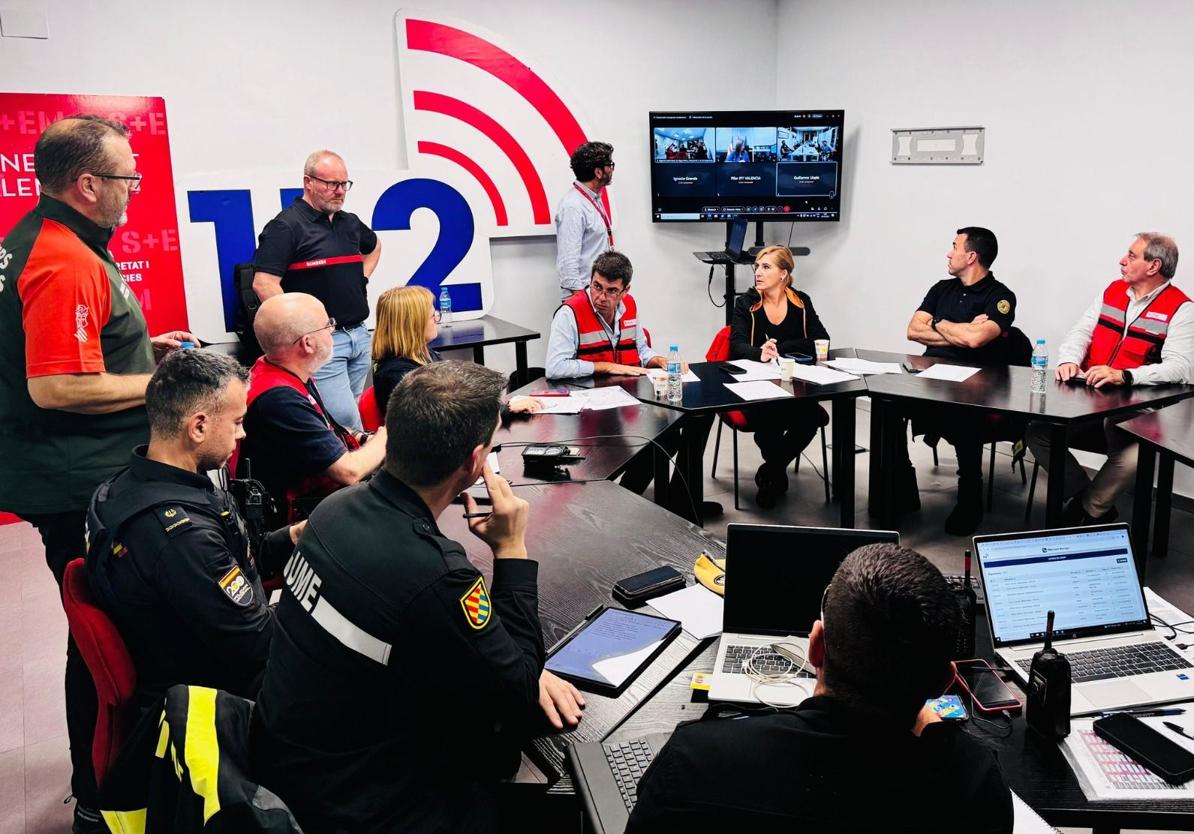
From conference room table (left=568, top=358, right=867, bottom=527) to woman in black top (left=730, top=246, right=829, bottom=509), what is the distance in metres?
0.18

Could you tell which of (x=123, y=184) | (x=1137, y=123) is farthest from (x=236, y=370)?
(x=1137, y=123)

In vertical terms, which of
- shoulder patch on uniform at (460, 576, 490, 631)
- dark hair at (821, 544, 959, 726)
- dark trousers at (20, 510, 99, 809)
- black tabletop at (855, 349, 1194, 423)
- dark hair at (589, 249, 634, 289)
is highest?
dark hair at (589, 249, 634, 289)

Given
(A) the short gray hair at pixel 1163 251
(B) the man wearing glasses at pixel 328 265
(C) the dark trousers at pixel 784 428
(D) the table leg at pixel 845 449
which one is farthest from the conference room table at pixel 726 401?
(A) the short gray hair at pixel 1163 251

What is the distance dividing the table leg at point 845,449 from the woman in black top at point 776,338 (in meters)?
0.21

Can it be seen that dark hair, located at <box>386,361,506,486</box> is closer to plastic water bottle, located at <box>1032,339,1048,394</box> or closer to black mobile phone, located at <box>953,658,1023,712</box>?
black mobile phone, located at <box>953,658,1023,712</box>

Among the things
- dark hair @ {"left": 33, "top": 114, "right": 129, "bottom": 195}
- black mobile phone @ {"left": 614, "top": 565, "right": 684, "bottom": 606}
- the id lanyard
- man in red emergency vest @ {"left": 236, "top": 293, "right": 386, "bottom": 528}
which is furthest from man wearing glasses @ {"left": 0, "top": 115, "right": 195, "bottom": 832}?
the id lanyard

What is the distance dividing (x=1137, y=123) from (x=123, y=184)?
4709 millimetres

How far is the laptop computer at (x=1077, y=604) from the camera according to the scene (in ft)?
6.41

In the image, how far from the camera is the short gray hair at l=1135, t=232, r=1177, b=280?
420 centimetres

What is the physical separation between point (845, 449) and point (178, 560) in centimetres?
321

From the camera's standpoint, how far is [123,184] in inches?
102

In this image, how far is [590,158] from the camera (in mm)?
5781

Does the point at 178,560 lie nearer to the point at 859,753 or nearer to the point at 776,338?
the point at 859,753

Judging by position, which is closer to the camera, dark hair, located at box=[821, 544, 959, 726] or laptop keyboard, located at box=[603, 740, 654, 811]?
dark hair, located at box=[821, 544, 959, 726]
